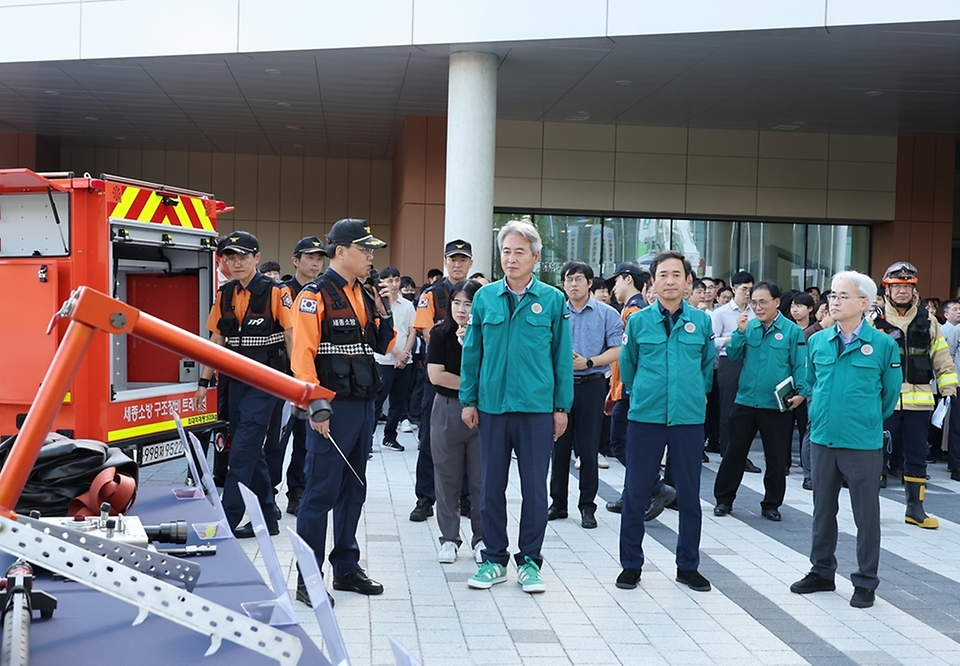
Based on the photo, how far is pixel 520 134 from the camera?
16594mm

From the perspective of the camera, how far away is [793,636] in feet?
14.6

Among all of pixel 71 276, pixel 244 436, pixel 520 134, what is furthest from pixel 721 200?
pixel 71 276

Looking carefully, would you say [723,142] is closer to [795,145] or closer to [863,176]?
[795,145]

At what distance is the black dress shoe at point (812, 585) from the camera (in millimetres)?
5172

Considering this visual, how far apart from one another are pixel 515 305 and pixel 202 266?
3.04 meters

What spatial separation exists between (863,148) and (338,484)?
15.8 meters

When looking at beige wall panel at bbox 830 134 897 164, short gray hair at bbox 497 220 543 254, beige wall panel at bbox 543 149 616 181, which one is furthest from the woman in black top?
beige wall panel at bbox 830 134 897 164

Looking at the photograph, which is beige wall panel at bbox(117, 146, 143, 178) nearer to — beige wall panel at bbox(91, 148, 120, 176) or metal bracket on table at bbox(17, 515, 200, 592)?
beige wall panel at bbox(91, 148, 120, 176)

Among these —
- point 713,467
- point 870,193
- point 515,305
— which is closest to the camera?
point 515,305

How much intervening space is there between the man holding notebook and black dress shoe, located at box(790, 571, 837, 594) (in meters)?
1.87

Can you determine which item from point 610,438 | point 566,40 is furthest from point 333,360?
point 566,40

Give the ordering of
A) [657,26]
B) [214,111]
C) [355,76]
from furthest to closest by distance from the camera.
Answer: [214,111]
[355,76]
[657,26]

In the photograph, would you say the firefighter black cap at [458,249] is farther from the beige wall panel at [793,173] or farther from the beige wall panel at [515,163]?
the beige wall panel at [793,173]

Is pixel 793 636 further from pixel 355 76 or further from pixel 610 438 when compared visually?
pixel 355 76
